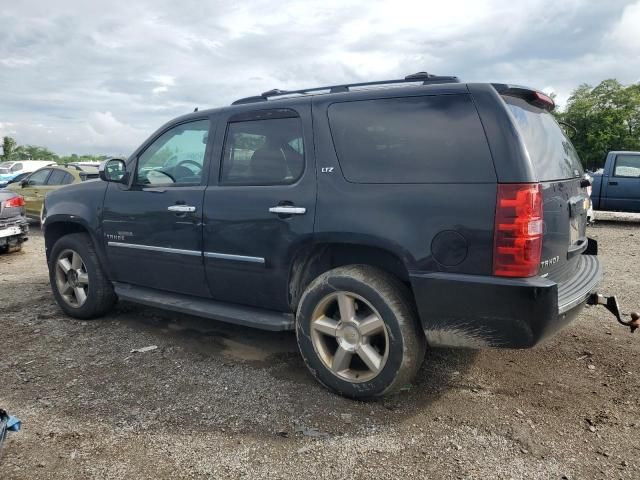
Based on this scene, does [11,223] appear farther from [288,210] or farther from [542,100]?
[542,100]

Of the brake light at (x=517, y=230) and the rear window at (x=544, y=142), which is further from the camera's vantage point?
the rear window at (x=544, y=142)

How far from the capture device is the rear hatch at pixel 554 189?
2836 mm

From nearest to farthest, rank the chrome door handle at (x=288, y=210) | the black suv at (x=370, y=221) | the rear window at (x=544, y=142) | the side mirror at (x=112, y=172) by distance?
the black suv at (x=370, y=221), the rear window at (x=544, y=142), the chrome door handle at (x=288, y=210), the side mirror at (x=112, y=172)

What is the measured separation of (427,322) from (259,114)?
6.38ft

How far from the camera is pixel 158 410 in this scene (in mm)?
3154

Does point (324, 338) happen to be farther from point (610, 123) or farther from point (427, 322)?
point (610, 123)

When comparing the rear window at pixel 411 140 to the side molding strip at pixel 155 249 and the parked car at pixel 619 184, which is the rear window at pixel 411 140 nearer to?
the side molding strip at pixel 155 249

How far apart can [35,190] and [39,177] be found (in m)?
0.37

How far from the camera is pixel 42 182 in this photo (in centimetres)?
1202

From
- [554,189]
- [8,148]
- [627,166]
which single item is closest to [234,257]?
[554,189]

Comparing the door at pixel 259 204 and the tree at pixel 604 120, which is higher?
the tree at pixel 604 120

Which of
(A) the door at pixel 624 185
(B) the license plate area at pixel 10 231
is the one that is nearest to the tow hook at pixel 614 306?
(B) the license plate area at pixel 10 231

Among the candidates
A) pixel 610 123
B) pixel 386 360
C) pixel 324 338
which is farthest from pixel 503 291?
pixel 610 123

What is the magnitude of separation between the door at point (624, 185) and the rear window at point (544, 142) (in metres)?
10.0
